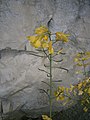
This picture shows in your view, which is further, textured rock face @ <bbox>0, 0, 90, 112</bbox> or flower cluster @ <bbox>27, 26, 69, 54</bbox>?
textured rock face @ <bbox>0, 0, 90, 112</bbox>

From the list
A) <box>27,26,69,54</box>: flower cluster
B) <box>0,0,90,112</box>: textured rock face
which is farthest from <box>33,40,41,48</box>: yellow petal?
<box>0,0,90,112</box>: textured rock face

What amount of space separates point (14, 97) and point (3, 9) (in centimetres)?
70

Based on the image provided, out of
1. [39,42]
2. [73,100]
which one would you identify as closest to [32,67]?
[73,100]

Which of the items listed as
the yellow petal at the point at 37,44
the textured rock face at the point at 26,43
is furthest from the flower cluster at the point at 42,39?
the textured rock face at the point at 26,43

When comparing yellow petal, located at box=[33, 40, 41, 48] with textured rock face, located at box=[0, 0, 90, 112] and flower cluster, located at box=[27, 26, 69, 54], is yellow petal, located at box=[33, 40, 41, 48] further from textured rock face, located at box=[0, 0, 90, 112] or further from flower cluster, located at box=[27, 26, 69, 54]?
textured rock face, located at box=[0, 0, 90, 112]

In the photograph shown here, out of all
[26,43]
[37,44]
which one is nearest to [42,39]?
[37,44]

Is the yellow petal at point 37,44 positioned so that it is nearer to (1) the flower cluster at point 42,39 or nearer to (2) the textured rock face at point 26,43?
(1) the flower cluster at point 42,39

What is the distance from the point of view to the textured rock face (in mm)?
1687

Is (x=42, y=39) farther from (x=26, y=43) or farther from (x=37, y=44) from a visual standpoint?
(x=26, y=43)

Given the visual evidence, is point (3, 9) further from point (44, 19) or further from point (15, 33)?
point (44, 19)

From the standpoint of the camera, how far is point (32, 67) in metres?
1.82

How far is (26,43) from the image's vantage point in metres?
1.75

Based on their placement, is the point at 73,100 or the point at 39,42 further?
the point at 73,100

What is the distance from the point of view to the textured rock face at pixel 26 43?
169 cm
